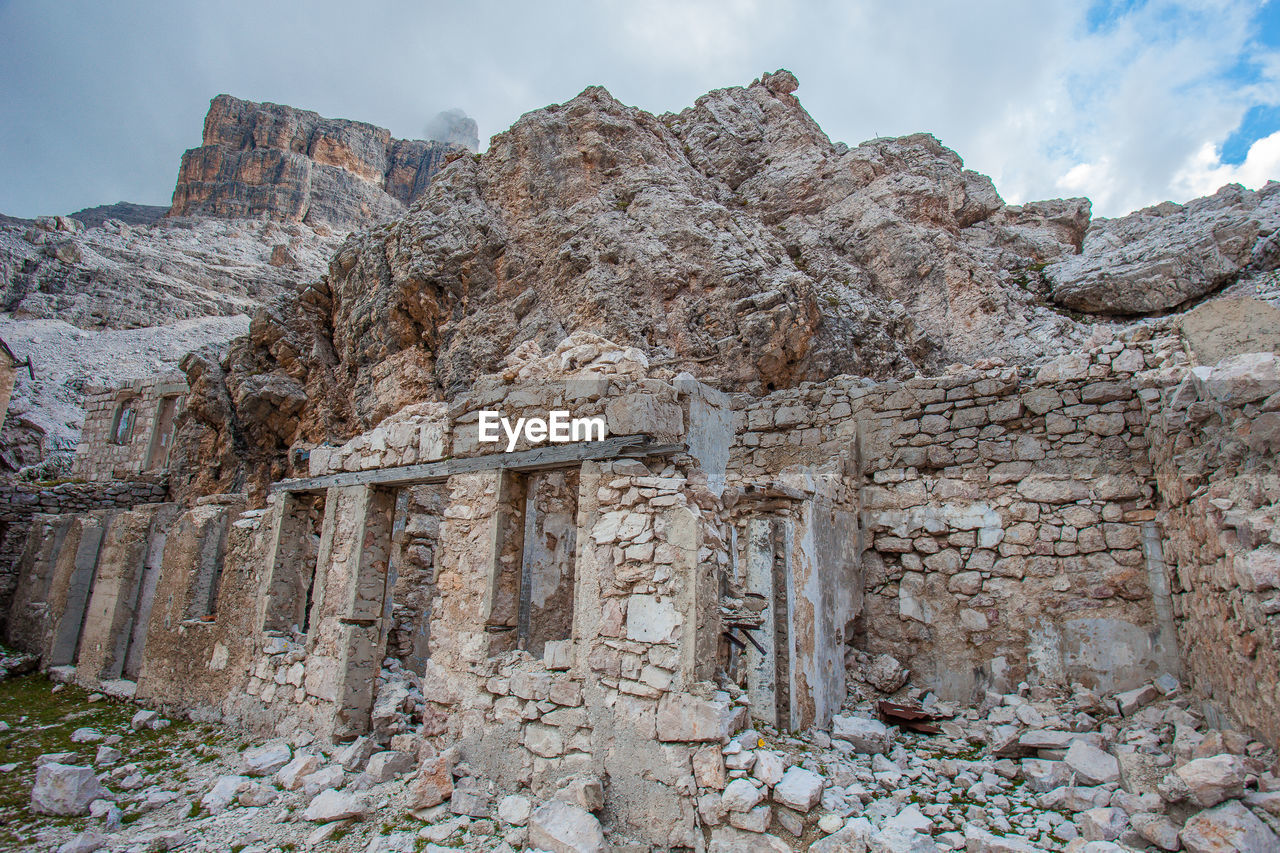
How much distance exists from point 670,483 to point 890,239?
550 inches

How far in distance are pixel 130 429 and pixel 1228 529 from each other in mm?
30345

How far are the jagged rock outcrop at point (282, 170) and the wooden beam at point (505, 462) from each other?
51.4 metres

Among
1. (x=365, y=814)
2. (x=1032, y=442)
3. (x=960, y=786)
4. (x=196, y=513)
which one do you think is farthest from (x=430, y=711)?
(x=1032, y=442)

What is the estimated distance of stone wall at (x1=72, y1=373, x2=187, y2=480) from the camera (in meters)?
21.8

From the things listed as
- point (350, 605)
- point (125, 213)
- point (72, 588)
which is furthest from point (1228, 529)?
point (125, 213)

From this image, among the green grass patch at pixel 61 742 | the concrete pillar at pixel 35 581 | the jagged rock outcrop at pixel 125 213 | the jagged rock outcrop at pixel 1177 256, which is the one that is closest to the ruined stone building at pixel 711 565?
the green grass patch at pixel 61 742

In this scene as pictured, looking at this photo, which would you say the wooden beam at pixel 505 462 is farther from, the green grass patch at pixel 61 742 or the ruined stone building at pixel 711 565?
the green grass patch at pixel 61 742

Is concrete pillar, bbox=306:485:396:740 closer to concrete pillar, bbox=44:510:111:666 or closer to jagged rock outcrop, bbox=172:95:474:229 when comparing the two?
concrete pillar, bbox=44:510:111:666

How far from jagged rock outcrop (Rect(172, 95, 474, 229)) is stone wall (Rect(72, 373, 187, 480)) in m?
32.6

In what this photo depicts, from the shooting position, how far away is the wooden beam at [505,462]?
4.50 m

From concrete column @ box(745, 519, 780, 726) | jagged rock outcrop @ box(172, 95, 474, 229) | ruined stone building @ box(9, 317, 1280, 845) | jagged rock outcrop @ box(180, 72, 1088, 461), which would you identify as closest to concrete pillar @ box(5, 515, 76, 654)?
ruined stone building @ box(9, 317, 1280, 845)

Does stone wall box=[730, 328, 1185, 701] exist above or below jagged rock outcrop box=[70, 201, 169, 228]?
below

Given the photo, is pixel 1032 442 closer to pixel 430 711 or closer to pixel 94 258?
pixel 430 711

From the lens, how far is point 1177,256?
35.1ft
